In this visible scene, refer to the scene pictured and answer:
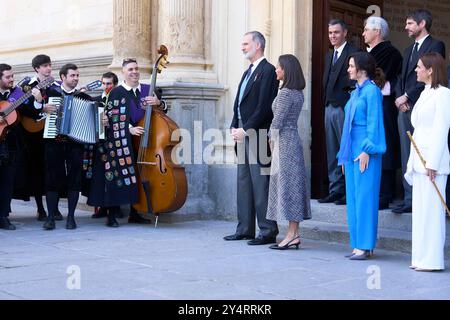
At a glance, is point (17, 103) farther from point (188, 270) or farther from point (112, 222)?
point (188, 270)

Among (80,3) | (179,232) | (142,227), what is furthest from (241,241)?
(80,3)

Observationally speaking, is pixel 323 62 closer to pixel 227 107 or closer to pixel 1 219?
pixel 227 107

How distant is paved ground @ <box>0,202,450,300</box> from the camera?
5.41 m

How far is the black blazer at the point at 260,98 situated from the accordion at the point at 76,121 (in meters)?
1.85

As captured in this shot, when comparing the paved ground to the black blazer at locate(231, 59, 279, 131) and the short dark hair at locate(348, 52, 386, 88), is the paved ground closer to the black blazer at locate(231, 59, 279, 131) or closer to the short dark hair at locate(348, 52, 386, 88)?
the black blazer at locate(231, 59, 279, 131)

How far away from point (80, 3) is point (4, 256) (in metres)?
6.18

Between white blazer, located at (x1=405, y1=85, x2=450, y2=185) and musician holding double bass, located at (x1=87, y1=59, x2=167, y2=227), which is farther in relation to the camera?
musician holding double bass, located at (x1=87, y1=59, x2=167, y2=227)

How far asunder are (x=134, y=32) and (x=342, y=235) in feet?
13.7

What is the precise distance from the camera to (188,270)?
6242 millimetres

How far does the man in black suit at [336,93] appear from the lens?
8.34 m

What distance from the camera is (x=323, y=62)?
9.25m

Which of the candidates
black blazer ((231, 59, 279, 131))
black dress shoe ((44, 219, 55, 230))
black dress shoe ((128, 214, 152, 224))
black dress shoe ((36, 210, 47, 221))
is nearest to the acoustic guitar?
black dress shoe ((44, 219, 55, 230))

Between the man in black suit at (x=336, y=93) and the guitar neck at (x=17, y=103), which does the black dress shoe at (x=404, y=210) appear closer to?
the man in black suit at (x=336, y=93)

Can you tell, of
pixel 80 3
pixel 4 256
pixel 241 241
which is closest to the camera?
pixel 4 256
